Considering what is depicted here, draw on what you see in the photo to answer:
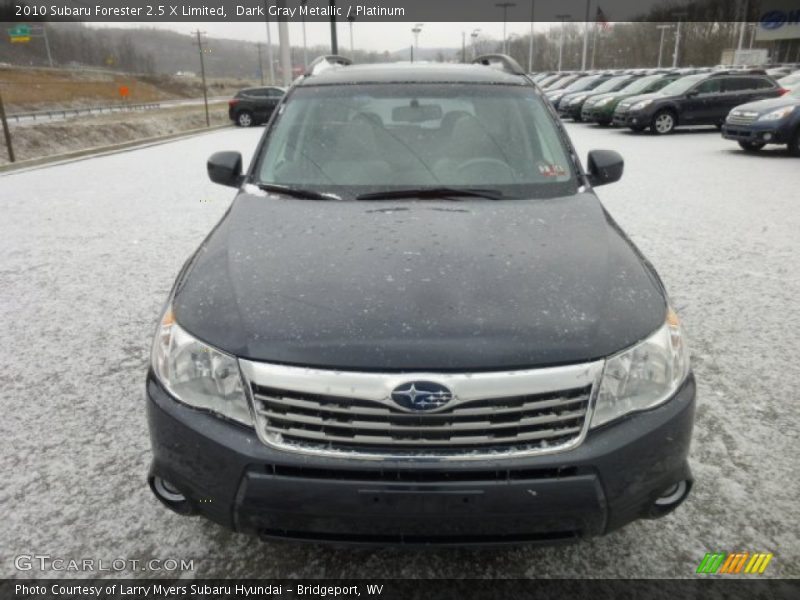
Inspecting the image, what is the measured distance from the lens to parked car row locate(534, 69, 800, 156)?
1240 cm

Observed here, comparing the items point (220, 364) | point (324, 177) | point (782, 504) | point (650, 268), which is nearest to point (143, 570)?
point (220, 364)

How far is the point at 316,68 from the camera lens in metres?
4.05

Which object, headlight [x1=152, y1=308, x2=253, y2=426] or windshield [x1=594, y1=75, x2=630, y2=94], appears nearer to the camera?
headlight [x1=152, y1=308, x2=253, y2=426]

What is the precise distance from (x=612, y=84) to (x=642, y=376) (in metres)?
23.8

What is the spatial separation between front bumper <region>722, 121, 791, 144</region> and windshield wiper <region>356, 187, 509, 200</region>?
12137 mm

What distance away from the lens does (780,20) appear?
57.0 meters

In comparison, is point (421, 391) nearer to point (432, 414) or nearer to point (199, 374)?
point (432, 414)

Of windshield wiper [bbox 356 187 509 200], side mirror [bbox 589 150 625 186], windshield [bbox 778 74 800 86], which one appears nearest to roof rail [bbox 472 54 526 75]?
side mirror [bbox 589 150 625 186]

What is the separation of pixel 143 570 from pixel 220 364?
2.86ft

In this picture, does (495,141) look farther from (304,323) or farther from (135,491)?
(135,491)

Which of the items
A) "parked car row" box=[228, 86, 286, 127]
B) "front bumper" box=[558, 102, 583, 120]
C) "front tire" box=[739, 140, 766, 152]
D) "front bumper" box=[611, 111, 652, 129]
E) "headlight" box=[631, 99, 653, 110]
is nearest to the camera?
"front tire" box=[739, 140, 766, 152]

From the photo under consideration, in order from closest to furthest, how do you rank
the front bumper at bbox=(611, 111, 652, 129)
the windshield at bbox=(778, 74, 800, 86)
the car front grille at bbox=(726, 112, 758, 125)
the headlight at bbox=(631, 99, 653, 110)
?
the car front grille at bbox=(726, 112, 758, 125) < the windshield at bbox=(778, 74, 800, 86) < the headlight at bbox=(631, 99, 653, 110) < the front bumper at bbox=(611, 111, 652, 129)

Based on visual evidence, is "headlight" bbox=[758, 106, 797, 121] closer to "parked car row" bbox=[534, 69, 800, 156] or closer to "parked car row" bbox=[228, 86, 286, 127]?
"parked car row" bbox=[534, 69, 800, 156]

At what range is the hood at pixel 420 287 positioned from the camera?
1.75 meters
